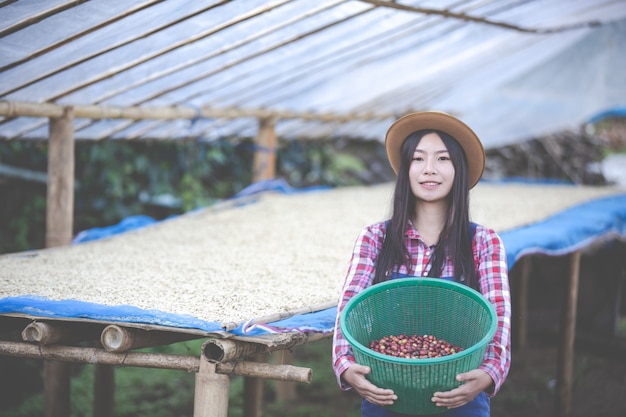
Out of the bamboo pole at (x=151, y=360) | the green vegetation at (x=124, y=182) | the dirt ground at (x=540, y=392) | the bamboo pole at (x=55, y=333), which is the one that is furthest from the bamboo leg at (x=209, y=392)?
the green vegetation at (x=124, y=182)

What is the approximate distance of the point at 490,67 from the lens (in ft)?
19.2

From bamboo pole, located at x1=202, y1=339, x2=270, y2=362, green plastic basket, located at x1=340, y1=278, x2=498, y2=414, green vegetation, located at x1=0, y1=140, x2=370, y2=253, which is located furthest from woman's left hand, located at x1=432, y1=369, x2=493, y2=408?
green vegetation, located at x1=0, y1=140, x2=370, y2=253

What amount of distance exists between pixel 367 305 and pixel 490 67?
15.0ft

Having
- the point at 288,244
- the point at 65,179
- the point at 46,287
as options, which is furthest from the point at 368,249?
the point at 65,179

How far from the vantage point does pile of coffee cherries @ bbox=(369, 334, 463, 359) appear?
65.2 inches

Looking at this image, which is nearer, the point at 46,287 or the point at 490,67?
the point at 46,287

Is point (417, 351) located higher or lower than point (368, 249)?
lower

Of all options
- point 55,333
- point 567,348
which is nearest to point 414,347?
point 55,333

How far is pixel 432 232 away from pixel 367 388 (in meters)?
0.53

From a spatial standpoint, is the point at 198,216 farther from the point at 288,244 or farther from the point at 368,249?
the point at 368,249

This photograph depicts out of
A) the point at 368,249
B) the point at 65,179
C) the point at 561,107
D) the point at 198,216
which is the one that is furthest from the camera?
the point at 561,107

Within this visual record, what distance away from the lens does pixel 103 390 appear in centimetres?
344

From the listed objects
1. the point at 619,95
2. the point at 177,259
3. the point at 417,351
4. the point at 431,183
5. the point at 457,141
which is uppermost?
the point at 619,95

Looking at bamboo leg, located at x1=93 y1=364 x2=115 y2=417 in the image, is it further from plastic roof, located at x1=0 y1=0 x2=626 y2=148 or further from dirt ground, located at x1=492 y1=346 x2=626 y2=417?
dirt ground, located at x1=492 y1=346 x2=626 y2=417
